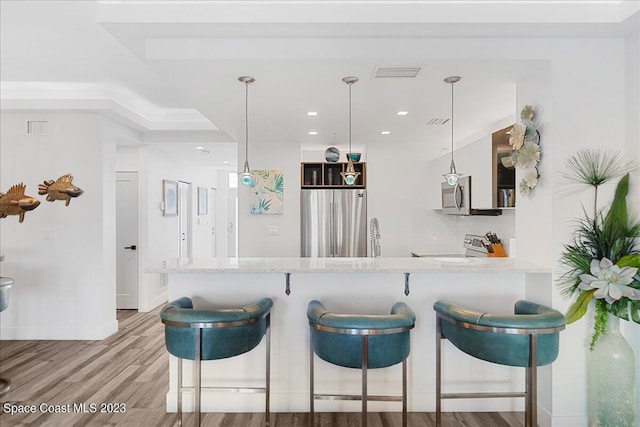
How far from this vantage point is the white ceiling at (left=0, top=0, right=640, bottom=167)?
222cm

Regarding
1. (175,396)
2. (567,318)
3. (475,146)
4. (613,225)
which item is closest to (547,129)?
(613,225)

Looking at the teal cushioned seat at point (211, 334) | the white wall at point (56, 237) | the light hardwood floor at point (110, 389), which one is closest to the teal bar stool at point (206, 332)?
the teal cushioned seat at point (211, 334)

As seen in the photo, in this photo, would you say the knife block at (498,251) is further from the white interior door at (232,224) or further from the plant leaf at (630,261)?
the white interior door at (232,224)

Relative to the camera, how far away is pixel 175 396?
2.65 metres

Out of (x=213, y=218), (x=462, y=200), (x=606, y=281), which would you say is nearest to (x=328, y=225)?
(x=462, y=200)

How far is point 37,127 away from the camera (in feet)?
13.4

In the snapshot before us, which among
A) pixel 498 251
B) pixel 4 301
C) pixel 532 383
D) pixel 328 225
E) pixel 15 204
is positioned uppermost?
pixel 15 204

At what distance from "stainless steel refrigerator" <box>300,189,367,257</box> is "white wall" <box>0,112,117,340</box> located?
2495mm

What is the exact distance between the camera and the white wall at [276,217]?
17.0 ft

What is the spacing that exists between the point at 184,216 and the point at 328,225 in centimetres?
318

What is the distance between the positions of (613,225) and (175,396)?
3.08m

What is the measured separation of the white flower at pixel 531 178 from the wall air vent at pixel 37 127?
4753 mm

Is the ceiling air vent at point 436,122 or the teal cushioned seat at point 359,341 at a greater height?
the ceiling air vent at point 436,122

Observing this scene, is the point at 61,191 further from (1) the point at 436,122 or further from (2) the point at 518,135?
(1) the point at 436,122
